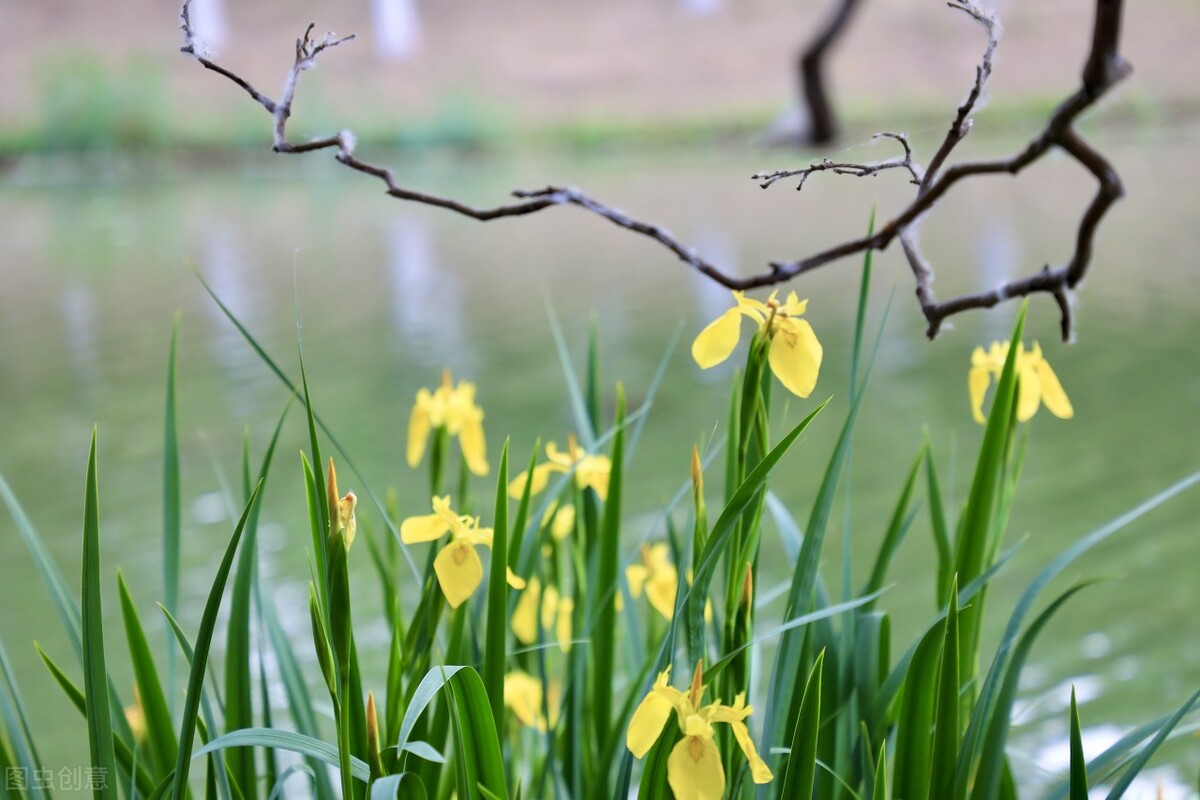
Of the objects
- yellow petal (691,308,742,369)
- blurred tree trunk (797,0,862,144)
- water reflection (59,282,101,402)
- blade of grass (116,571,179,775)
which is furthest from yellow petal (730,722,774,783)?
water reflection (59,282,101,402)

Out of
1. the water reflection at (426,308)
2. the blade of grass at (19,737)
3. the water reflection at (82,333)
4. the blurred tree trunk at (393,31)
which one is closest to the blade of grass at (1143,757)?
the blade of grass at (19,737)

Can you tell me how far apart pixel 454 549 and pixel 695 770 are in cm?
10

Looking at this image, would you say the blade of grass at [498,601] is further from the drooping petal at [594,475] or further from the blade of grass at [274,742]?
the drooping petal at [594,475]

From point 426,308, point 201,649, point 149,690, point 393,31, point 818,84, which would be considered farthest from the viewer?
point 393,31

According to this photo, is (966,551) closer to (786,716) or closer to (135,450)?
(786,716)

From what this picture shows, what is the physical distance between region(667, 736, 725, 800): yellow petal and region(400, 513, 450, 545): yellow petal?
0.11 metres

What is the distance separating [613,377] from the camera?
1747 millimetres

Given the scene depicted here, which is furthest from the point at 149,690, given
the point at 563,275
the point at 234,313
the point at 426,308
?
the point at 563,275

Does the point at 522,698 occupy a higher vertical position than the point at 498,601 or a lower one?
lower

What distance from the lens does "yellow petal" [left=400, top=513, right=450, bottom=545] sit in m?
0.34

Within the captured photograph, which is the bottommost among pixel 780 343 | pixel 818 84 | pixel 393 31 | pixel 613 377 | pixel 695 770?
pixel 613 377

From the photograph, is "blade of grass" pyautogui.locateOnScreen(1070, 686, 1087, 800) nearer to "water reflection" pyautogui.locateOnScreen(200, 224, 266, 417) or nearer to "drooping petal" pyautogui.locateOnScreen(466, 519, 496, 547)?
"drooping petal" pyautogui.locateOnScreen(466, 519, 496, 547)

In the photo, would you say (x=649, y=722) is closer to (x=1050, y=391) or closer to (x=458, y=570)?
(x=458, y=570)

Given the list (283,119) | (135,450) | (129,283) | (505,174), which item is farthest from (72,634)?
(505,174)
